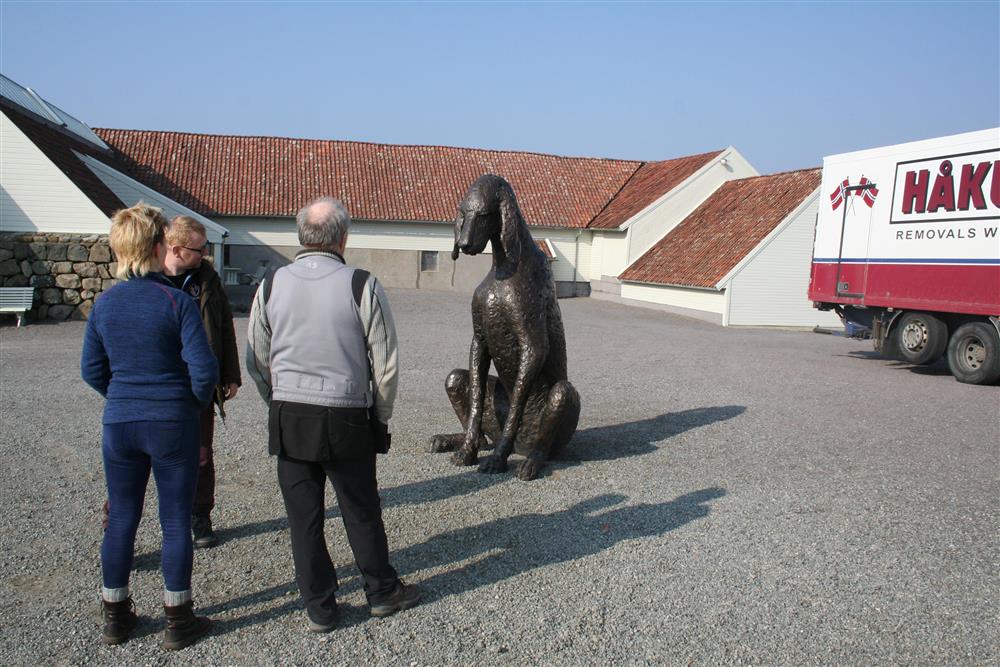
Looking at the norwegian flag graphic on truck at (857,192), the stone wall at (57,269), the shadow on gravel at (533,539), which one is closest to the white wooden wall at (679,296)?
the norwegian flag graphic on truck at (857,192)

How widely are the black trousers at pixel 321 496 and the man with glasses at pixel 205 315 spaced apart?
0.82m

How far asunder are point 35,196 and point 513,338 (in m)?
14.2

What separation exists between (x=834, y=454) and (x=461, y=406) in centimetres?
324

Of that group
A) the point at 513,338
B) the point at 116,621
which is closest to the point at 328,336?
the point at 116,621

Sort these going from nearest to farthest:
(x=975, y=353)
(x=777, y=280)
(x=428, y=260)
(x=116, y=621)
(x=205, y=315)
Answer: (x=116, y=621)
(x=205, y=315)
(x=975, y=353)
(x=777, y=280)
(x=428, y=260)

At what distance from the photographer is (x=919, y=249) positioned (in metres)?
12.3

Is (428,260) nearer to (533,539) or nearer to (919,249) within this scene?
(919,249)

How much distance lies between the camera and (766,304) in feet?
67.2

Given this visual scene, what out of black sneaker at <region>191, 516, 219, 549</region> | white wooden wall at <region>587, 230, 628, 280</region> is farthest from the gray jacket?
white wooden wall at <region>587, 230, 628, 280</region>

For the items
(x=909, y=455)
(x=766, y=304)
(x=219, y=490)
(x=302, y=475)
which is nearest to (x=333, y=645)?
(x=302, y=475)

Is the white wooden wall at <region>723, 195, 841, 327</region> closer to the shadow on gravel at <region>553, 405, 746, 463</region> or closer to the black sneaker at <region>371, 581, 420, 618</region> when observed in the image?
the shadow on gravel at <region>553, 405, 746, 463</region>

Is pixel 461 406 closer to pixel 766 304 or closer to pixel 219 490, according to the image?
pixel 219 490

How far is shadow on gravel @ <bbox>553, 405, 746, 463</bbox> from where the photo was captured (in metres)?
6.41

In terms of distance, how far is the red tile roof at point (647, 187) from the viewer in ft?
90.9
